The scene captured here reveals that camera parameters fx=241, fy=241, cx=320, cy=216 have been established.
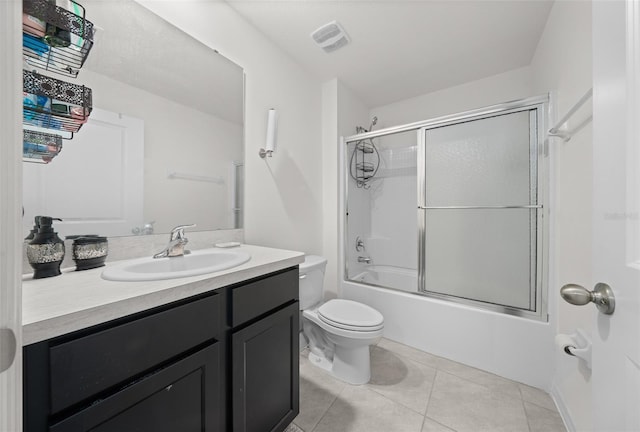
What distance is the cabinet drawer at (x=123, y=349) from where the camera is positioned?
0.52m

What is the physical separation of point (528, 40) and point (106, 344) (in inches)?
116

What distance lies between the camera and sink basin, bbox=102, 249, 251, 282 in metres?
0.76

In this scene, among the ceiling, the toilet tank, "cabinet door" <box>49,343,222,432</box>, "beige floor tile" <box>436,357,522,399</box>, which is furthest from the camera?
the toilet tank

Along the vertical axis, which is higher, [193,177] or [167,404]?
[193,177]

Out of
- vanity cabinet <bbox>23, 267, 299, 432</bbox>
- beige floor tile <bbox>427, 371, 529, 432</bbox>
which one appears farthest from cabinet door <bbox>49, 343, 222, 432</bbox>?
beige floor tile <bbox>427, 371, 529, 432</bbox>

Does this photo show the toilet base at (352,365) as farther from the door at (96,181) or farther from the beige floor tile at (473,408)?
the door at (96,181)

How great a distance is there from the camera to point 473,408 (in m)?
1.34

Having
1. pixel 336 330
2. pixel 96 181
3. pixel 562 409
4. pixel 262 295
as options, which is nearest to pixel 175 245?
pixel 96 181

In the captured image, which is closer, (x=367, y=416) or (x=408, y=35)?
(x=367, y=416)

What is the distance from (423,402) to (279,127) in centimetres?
208

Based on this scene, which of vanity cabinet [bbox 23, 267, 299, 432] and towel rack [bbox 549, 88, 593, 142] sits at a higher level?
towel rack [bbox 549, 88, 593, 142]

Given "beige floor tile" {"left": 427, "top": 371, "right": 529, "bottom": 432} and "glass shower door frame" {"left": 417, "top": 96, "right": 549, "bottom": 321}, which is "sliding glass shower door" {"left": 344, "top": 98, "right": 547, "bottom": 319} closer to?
"glass shower door frame" {"left": 417, "top": 96, "right": 549, "bottom": 321}

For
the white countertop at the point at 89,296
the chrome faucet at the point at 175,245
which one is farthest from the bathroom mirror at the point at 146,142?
the white countertop at the point at 89,296

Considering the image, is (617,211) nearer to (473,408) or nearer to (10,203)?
(10,203)
